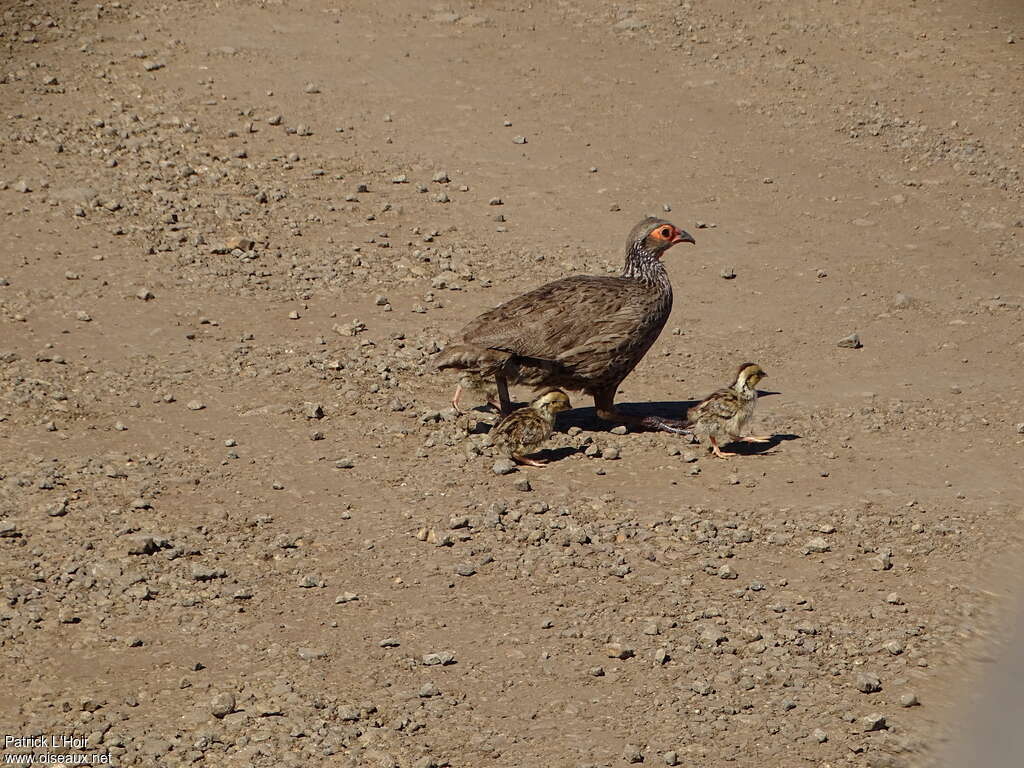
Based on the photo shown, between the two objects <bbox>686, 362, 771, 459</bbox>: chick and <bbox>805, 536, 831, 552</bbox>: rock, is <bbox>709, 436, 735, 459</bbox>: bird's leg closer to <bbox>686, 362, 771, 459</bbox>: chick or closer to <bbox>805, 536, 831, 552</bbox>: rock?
<bbox>686, 362, 771, 459</bbox>: chick

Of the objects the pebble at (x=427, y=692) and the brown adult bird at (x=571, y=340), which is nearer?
the pebble at (x=427, y=692)

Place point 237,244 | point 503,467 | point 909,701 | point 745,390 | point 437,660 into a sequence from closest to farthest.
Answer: point 909,701, point 437,660, point 503,467, point 745,390, point 237,244

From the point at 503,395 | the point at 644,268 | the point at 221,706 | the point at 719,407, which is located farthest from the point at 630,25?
the point at 221,706

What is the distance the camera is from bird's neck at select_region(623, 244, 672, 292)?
11844mm

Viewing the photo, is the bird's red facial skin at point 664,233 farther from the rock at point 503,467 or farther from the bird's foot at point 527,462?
the rock at point 503,467

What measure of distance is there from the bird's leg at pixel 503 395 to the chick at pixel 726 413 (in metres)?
1.41

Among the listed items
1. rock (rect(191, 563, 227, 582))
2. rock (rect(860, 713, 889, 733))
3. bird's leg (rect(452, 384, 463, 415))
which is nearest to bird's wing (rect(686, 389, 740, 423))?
bird's leg (rect(452, 384, 463, 415))

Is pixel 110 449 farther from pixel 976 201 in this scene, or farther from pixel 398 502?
pixel 976 201

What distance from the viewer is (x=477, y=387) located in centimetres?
1147

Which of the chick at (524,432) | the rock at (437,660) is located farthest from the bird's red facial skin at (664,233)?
the rock at (437,660)

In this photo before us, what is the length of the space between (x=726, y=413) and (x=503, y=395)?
5.69ft

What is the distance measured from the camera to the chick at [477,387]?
37.3 feet

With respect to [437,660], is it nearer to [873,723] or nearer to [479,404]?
[873,723]

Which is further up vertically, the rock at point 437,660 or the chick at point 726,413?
the chick at point 726,413
